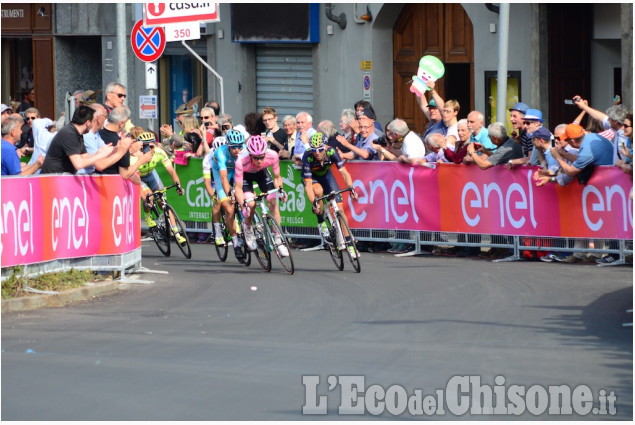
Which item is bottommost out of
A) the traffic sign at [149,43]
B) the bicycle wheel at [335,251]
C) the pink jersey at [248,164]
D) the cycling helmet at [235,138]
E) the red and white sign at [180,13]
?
the bicycle wheel at [335,251]

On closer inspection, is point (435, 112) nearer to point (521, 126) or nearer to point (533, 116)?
point (521, 126)

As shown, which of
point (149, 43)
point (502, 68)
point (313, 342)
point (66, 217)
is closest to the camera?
point (313, 342)

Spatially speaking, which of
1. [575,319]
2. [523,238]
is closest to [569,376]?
[575,319]

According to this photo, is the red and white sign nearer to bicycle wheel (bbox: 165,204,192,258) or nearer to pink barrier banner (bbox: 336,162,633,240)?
pink barrier banner (bbox: 336,162,633,240)

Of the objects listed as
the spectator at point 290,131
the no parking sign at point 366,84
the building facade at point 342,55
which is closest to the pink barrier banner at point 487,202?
the spectator at point 290,131

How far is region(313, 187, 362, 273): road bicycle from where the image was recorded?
16.3 meters

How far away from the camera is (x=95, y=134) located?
53.7 feet

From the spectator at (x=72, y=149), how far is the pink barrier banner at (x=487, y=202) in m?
4.91

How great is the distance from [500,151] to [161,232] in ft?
15.1

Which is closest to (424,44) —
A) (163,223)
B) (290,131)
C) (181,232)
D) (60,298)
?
(290,131)

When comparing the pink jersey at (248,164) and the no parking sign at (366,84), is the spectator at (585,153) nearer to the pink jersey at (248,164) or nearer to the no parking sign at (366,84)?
the pink jersey at (248,164)

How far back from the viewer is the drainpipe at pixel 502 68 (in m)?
20.1

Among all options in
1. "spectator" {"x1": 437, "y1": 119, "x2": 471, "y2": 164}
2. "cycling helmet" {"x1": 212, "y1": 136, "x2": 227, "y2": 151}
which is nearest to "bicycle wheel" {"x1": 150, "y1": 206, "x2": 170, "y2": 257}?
"cycling helmet" {"x1": 212, "y1": 136, "x2": 227, "y2": 151}

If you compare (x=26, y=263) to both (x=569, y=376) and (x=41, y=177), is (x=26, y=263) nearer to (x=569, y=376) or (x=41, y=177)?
(x=41, y=177)
